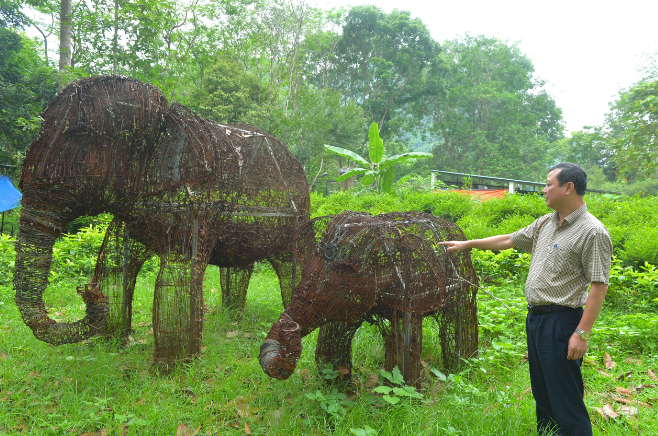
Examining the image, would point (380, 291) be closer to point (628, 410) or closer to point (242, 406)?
point (242, 406)

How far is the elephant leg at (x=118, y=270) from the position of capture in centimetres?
462

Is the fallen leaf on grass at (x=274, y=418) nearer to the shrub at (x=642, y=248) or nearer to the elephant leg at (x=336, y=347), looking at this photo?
the elephant leg at (x=336, y=347)

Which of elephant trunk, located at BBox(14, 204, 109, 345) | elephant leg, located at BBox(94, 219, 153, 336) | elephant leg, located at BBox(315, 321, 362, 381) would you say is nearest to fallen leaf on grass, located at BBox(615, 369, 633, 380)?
elephant leg, located at BBox(315, 321, 362, 381)

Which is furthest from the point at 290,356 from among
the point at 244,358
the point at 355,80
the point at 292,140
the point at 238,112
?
the point at 355,80

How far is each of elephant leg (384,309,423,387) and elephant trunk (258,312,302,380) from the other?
99cm

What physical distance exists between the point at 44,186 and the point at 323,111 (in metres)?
16.9

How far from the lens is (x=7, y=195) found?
408 inches

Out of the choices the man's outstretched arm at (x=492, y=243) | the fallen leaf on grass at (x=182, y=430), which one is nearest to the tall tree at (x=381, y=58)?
the man's outstretched arm at (x=492, y=243)

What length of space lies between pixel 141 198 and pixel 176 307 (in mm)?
1004

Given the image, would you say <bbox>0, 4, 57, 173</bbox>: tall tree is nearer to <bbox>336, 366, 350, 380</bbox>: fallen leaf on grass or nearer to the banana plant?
the banana plant

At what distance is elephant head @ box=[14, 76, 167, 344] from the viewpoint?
342cm

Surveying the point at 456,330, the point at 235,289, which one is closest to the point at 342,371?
the point at 456,330

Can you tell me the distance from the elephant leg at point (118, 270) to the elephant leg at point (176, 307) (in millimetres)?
812

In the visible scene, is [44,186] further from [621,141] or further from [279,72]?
[279,72]
